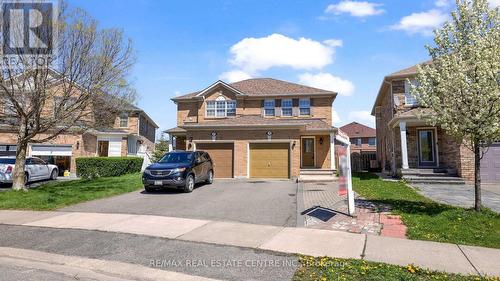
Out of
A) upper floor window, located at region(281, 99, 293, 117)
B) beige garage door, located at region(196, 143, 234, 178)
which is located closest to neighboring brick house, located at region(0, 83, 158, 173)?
beige garage door, located at region(196, 143, 234, 178)

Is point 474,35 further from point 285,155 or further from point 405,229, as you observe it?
point 285,155

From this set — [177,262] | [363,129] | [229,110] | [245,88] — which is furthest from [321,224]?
[363,129]

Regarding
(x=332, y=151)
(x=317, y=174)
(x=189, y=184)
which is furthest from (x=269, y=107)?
(x=189, y=184)

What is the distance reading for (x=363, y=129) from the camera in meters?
57.8

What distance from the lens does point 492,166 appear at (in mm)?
16656

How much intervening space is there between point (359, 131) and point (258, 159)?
138ft

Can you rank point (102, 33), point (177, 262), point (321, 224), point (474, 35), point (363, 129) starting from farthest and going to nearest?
point (363, 129), point (102, 33), point (474, 35), point (321, 224), point (177, 262)

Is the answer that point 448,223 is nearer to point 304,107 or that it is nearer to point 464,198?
point 464,198

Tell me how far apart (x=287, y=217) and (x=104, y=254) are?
4614 millimetres

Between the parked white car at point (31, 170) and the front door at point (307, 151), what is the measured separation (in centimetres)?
1660

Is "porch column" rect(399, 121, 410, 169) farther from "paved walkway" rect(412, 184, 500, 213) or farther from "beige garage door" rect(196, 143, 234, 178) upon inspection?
"beige garage door" rect(196, 143, 234, 178)

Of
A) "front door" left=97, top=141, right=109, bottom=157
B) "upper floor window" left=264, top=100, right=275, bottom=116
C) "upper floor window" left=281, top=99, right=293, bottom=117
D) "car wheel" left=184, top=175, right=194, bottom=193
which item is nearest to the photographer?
"car wheel" left=184, top=175, right=194, bottom=193

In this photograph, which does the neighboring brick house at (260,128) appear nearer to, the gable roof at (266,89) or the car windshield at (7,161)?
the gable roof at (266,89)

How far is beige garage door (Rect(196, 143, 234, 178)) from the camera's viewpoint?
20266 mm
